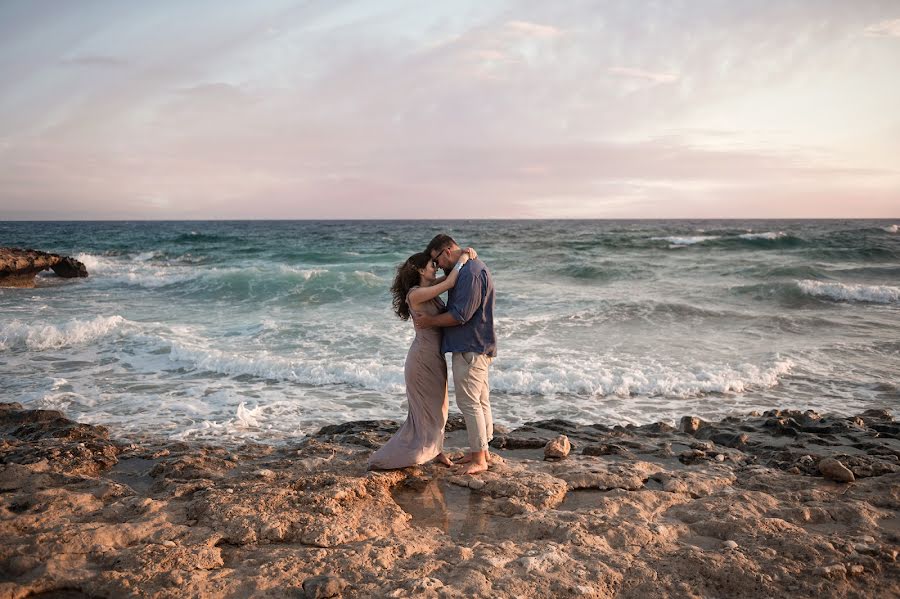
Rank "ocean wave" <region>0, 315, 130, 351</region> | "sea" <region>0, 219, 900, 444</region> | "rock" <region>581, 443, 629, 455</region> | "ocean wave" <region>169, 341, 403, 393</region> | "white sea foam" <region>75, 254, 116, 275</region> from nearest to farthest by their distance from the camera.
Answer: "rock" <region>581, 443, 629, 455</region> → "sea" <region>0, 219, 900, 444</region> → "ocean wave" <region>169, 341, 403, 393</region> → "ocean wave" <region>0, 315, 130, 351</region> → "white sea foam" <region>75, 254, 116, 275</region>

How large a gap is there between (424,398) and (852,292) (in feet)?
57.9

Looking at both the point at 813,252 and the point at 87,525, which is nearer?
the point at 87,525

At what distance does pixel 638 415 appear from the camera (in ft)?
23.4

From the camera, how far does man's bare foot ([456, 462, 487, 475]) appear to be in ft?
15.1

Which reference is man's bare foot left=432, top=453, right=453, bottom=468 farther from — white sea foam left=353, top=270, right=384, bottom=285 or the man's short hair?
white sea foam left=353, top=270, right=384, bottom=285

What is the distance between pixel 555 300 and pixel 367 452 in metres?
11.8

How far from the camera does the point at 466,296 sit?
14.7 feet

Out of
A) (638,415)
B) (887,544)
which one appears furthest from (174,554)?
(638,415)

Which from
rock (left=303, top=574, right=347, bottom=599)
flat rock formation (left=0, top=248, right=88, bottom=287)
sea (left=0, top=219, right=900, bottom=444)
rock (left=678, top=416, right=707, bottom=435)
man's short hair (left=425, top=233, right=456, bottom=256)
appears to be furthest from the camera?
flat rock formation (left=0, top=248, right=88, bottom=287)

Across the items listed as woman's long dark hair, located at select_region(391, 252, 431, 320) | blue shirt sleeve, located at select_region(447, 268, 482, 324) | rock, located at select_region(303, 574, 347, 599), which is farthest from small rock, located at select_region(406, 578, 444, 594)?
woman's long dark hair, located at select_region(391, 252, 431, 320)

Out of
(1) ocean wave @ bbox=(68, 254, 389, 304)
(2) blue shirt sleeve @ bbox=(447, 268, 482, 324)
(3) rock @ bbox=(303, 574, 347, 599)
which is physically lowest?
(3) rock @ bbox=(303, 574, 347, 599)

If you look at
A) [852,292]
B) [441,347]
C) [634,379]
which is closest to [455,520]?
[441,347]

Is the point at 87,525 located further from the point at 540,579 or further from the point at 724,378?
the point at 724,378

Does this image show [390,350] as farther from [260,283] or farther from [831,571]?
[260,283]
